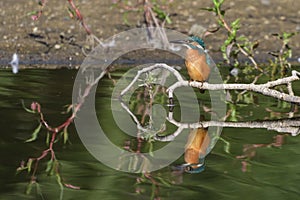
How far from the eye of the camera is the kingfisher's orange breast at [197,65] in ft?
18.7

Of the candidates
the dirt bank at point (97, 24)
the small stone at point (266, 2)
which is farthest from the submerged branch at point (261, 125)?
the small stone at point (266, 2)

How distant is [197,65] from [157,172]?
71.8 inches

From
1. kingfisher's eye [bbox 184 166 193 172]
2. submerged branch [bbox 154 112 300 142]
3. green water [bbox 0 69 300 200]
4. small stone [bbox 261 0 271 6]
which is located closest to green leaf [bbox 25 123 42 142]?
green water [bbox 0 69 300 200]

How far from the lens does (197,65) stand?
5676mm

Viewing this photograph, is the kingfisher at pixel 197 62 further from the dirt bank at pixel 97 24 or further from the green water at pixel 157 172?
the dirt bank at pixel 97 24

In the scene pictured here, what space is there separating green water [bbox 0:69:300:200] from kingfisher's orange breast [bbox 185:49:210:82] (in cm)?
45

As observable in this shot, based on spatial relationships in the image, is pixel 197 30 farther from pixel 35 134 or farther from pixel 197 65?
pixel 35 134

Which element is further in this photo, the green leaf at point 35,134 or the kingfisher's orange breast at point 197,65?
the kingfisher's orange breast at point 197,65

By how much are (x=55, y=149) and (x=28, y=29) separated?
244 inches

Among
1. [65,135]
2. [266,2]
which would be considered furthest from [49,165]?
[266,2]

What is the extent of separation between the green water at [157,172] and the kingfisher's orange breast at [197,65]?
45cm

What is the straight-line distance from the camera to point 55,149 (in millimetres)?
4477

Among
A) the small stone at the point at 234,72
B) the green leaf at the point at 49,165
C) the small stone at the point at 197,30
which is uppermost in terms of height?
the small stone at the point at 197,30

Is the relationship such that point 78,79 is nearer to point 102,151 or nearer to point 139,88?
point 139,88
